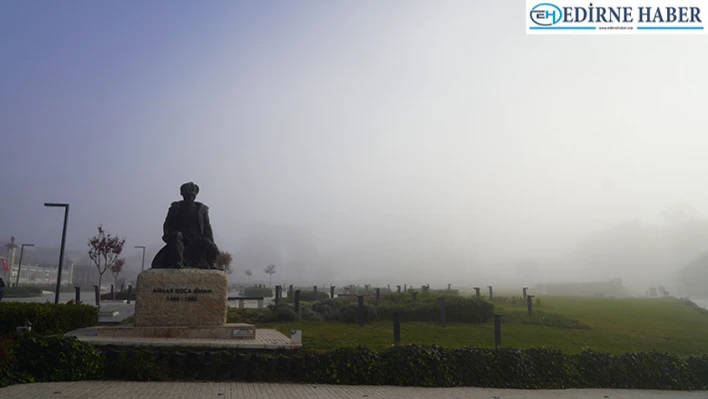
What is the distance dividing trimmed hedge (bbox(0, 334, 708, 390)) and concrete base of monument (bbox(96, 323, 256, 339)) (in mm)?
1387

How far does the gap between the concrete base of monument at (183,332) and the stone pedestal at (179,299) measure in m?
0.22

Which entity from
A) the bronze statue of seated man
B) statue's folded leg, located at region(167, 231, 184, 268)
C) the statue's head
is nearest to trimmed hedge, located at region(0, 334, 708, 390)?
statue's folded leg, located at region(167, 231, 184, 268)

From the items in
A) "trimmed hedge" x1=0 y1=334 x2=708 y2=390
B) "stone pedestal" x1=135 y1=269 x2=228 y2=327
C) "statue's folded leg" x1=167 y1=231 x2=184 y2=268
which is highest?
"statue's folded leg" x1=167 y1=231 x2=184 y2=268

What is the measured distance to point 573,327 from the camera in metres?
17.5

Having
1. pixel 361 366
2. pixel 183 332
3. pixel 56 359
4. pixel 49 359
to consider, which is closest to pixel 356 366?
pixel 361 366

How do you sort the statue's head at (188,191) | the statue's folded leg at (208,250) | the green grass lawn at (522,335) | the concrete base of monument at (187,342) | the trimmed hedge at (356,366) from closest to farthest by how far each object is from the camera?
the trimmed hedge at (356,366)
the concrete base of monument at (187,342)
the statue's folded leg at (208,250)
the statue's head at (188,191)
the green grass lawn at (522,335)

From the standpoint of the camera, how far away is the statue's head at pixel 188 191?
41.9ft

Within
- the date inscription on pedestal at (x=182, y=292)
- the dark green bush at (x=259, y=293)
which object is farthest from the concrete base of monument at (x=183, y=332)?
the dark green bush at (x=259, y=293)

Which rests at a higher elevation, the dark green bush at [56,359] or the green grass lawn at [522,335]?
the dark green bush at [56,359]

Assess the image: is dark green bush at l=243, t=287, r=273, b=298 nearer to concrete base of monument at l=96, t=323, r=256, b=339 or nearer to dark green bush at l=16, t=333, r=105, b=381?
concrete base of monument at l=96, t=323, r=256, b=339

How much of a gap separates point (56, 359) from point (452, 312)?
1378cm

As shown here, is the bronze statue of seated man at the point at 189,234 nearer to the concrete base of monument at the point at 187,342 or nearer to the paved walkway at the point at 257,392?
the concrete base of monument at the point at 187,342

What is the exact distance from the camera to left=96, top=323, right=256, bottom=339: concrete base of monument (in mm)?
10656

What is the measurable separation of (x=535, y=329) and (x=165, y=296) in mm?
12695
